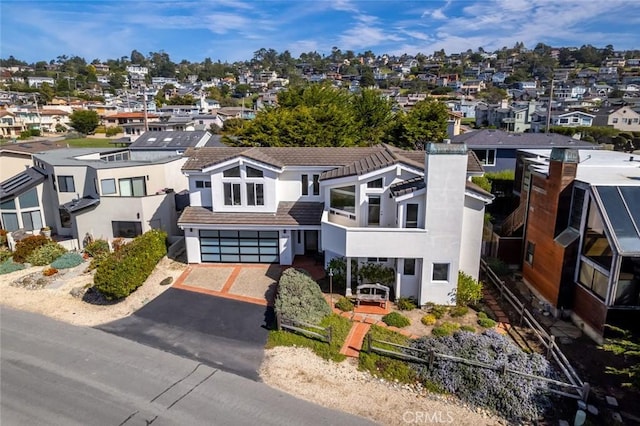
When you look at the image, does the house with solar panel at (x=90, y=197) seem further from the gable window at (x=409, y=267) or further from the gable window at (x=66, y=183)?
the gable window at (x=409, y=267)

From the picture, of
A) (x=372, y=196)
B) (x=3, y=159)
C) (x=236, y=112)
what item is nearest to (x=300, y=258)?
(x=372, y=196)

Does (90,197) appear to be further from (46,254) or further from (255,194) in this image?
(255,194)

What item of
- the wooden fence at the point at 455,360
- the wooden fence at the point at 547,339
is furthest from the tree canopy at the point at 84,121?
the wooden fence at the point at 455,360

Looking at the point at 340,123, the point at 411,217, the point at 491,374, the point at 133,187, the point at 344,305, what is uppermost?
the point at 340,123

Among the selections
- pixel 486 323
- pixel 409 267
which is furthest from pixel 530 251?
pixel 409 267

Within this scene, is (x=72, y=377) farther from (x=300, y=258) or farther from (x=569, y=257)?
(x=569, y=257)

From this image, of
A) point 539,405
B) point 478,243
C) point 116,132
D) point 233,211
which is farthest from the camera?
point 116,132

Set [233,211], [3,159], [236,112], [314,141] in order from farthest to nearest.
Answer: [236,112]
[314,141]
[3,159]
[233,211]
